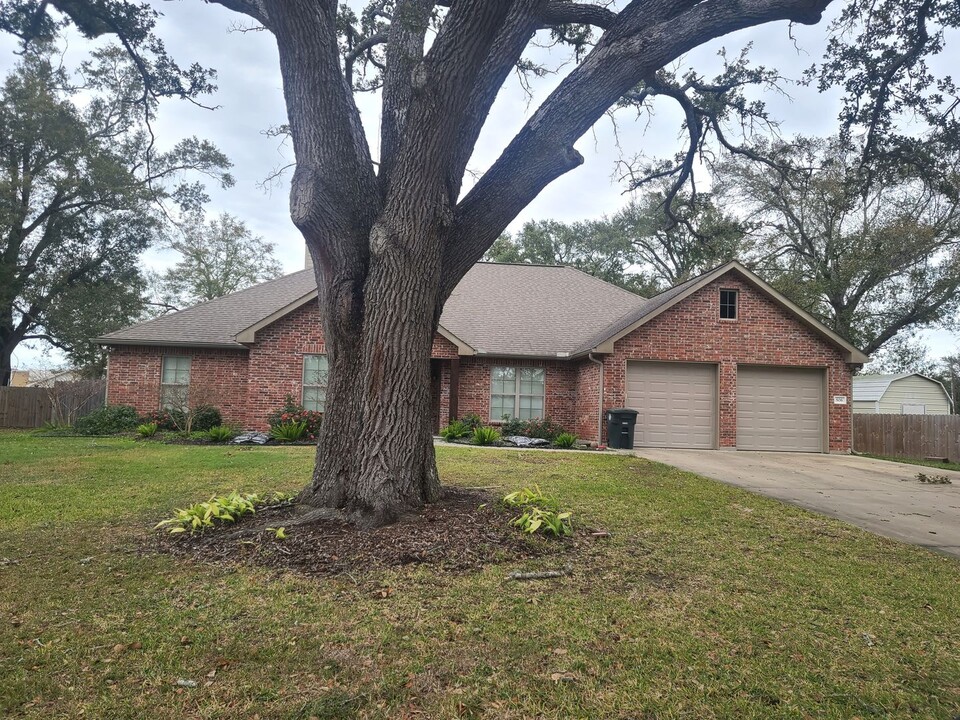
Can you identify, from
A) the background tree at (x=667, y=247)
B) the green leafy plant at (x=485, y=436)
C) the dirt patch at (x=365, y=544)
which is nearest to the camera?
the dirt patch at (x=365, y=544)

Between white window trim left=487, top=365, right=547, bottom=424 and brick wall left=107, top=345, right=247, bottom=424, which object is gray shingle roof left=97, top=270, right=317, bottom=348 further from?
white window trim left=487, top=365, right=547, bottom=424

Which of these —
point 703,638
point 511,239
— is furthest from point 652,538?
point 511,239

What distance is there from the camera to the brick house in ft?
48.3

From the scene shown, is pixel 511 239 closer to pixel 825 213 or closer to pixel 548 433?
pixel 825 213

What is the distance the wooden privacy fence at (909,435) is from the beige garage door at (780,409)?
16.0 ft

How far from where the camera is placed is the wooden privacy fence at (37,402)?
64.3 ft

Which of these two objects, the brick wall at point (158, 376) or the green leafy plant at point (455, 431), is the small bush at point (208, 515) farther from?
the brick wall at point (158, 376)

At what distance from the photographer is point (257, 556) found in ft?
13.9

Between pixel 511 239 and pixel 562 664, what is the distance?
118 ft

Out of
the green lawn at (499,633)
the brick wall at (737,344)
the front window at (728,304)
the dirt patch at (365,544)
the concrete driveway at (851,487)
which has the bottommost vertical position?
the concrete driveway at (851,487)

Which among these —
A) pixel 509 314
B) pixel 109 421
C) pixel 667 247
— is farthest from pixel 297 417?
pixel 667 247

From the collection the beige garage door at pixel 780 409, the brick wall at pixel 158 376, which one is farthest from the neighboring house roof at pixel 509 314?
the beige garage door at pixel 780 409

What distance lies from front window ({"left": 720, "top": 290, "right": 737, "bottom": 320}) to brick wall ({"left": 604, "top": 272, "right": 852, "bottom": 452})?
123 millimetres

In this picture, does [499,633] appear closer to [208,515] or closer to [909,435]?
[208,515]
